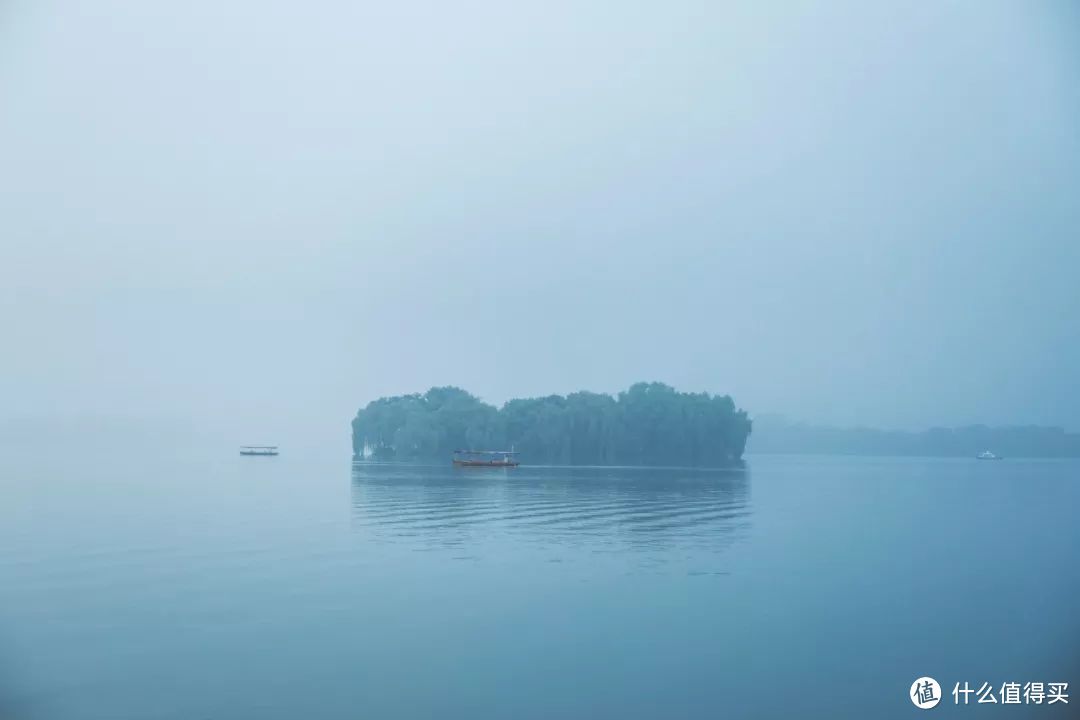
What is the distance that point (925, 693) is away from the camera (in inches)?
532

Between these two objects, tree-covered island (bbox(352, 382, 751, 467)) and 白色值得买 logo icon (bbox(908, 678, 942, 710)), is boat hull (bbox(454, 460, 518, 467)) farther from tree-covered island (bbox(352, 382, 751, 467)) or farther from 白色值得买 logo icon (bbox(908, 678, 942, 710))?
白色值得买 logo icon (bbox(908, 678, 942, 710))

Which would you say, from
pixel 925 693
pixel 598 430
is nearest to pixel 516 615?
pixel 925 693

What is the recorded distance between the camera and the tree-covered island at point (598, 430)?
117 meters

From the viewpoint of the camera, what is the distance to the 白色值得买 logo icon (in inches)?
521

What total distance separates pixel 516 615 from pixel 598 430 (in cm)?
9997

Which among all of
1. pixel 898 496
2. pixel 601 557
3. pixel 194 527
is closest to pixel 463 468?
pixel 898 496

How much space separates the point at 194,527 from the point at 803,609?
22.9 meters

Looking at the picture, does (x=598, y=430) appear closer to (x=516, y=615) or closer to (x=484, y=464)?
(x=484, y=464)

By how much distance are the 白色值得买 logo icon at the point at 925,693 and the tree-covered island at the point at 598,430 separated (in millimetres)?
101761

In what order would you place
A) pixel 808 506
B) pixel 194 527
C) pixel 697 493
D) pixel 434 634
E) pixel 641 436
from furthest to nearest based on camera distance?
pixel 641 436, pixel 697 493, pixel 808 506, pixel 194 527, pixel 434 634

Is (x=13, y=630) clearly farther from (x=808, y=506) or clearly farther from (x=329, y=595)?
(x=808, y=506)

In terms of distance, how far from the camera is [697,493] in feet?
183

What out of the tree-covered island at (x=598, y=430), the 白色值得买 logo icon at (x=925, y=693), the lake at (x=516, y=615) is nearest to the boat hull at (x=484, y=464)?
the tree-covered island at (x=598, y=430)

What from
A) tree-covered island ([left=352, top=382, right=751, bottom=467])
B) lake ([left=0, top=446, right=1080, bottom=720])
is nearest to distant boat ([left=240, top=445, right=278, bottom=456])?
tree-covered island ([left=352, top=382, right=751, bottom=467])
